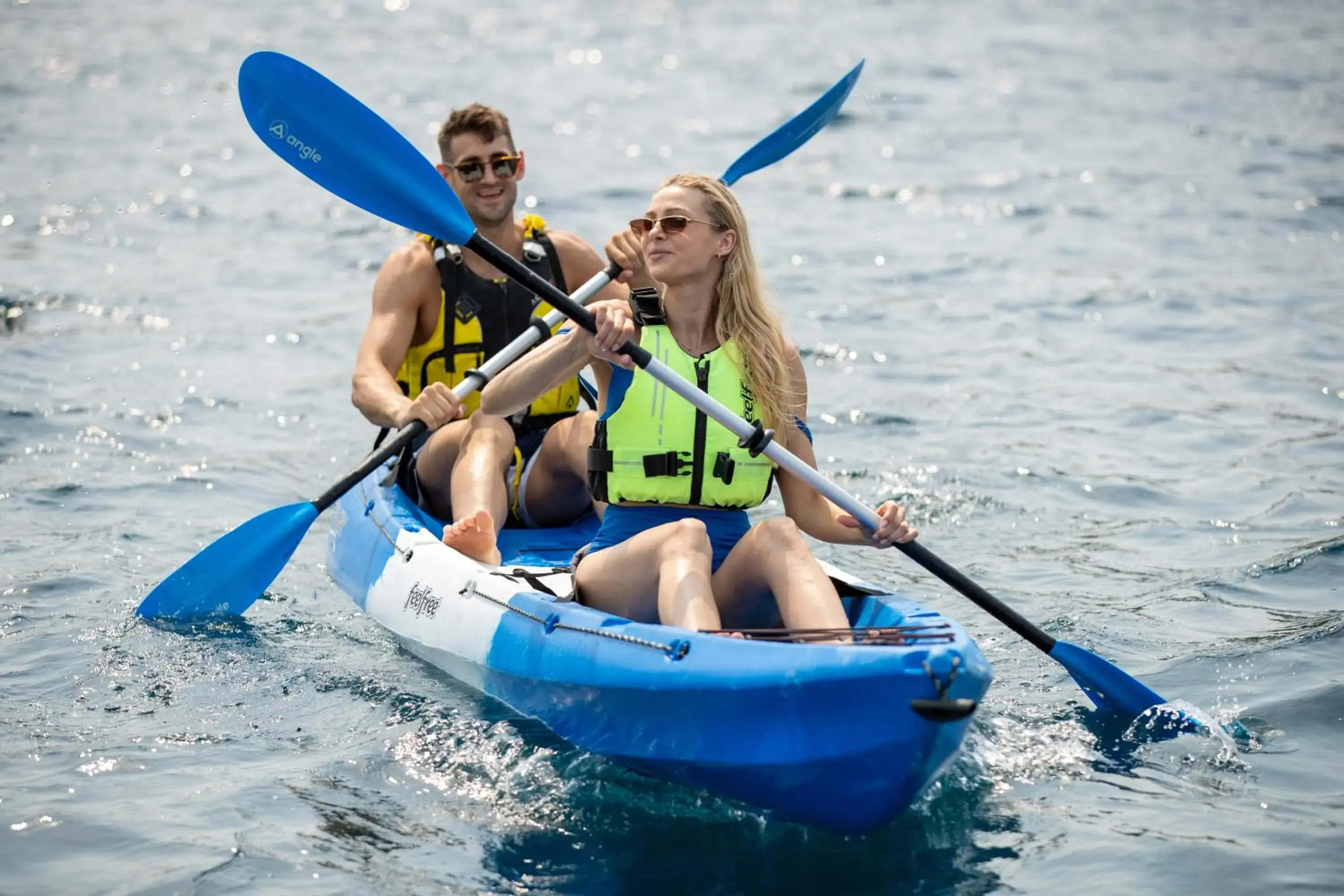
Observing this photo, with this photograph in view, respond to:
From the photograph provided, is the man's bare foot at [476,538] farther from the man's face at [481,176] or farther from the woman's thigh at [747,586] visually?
the man's face at [481,176]

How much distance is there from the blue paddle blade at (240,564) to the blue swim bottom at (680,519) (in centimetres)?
129

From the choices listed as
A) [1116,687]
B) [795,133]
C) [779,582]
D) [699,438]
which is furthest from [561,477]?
[1116,687]

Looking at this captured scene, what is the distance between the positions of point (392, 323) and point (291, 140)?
2.63ft

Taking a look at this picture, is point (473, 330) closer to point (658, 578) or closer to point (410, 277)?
point (410, 277)

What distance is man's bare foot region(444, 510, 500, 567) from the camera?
4.74m

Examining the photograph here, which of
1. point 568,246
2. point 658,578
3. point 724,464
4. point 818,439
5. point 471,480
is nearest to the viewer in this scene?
point 658,578

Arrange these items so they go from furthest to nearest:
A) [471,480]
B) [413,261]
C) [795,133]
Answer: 1. [795,133]
2. [413,261]
3. [471,480]

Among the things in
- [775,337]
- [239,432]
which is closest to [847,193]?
[239,432]

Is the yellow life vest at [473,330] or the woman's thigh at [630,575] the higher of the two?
the yellow life vest at [473,330]

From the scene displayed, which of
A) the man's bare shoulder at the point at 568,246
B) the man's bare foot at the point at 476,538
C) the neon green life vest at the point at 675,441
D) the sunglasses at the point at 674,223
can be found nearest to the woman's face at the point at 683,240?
the sunglasses at the point at 674,223

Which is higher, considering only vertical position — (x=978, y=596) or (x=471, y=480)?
(x=471, y=480)

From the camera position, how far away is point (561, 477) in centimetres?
527

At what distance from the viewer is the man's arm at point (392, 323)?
16.8 ft

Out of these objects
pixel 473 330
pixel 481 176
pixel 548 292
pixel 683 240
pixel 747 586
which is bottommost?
pixel 747 586
